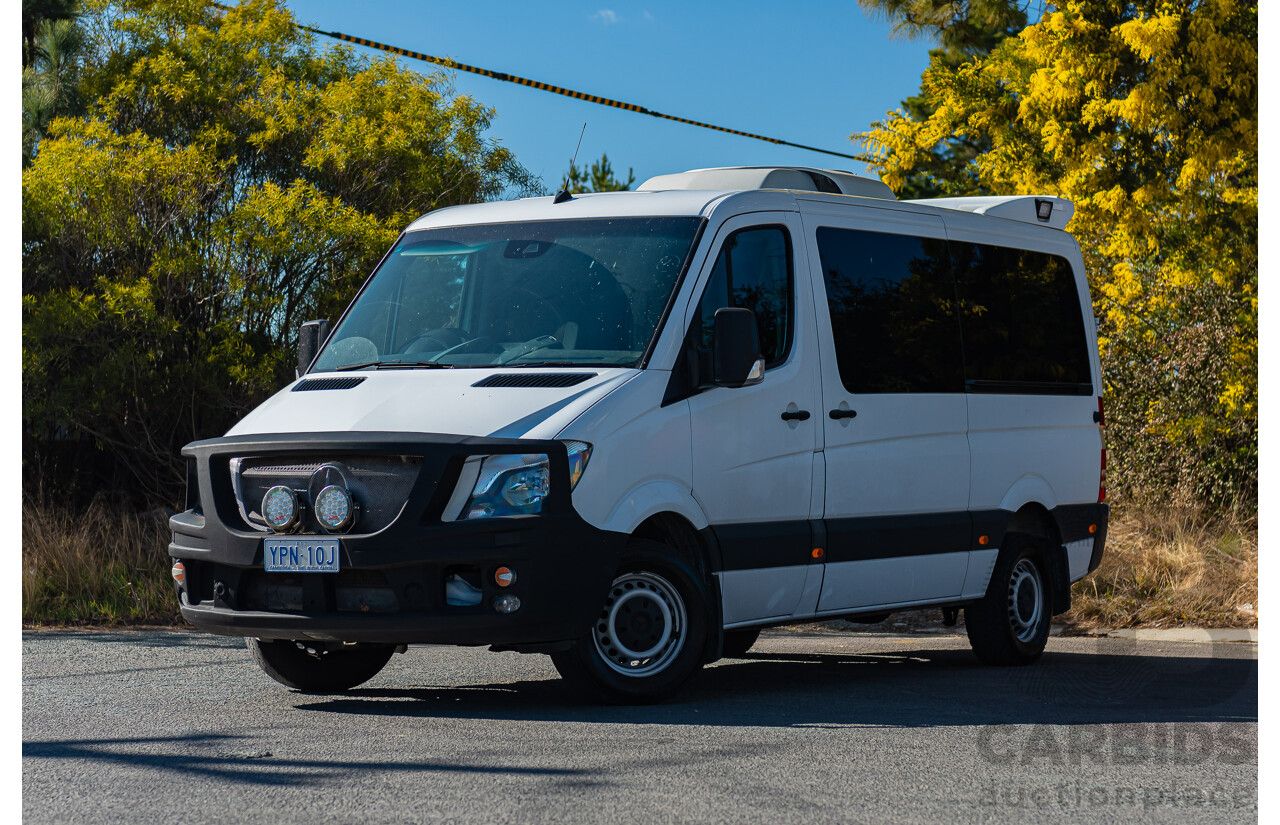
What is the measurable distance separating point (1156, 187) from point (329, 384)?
984cm

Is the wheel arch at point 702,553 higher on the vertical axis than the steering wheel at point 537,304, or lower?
lower

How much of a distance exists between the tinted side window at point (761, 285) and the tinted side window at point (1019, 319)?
170cm

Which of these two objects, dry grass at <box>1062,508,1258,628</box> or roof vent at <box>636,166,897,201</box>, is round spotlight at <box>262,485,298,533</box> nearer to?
roof vent at <box>636,166,897,201</box>

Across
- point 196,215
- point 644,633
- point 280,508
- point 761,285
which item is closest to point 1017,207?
point 761,285

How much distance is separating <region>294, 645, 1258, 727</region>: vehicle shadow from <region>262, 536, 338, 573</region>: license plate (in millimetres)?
863

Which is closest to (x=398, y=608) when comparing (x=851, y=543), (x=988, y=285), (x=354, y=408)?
(x=354, y=408)

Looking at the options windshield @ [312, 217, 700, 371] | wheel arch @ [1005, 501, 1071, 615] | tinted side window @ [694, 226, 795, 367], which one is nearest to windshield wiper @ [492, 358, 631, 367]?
windshield @ [312, 217, 700, 371]

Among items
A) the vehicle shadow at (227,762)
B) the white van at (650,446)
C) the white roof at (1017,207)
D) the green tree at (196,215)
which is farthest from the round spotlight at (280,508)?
the green tree at (196,215)

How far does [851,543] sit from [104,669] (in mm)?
4333

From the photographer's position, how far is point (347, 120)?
15.6 metres

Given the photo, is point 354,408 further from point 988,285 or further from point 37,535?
point 37,535

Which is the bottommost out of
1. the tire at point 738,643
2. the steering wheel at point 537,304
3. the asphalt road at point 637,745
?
the tire at point 738,643

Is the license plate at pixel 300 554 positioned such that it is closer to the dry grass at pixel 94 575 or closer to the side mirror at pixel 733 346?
the side mirror at pixel 733 346

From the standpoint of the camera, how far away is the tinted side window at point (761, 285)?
7.88 metres
